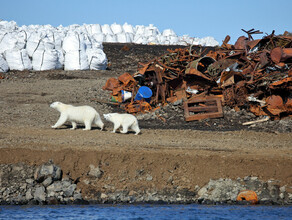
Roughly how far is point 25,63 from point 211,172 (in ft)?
61.4

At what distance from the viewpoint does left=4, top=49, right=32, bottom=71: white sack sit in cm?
2645

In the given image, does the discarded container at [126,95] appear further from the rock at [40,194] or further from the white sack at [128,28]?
the white sack at [128,28]

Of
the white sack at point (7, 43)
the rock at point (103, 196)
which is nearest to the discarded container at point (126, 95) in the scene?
the rock at point (103, 196)

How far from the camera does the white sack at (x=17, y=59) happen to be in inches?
1041

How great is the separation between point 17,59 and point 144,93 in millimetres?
11103

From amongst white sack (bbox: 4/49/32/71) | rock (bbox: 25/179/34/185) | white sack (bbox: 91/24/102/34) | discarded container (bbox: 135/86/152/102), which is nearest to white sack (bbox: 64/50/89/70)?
white sack (bbox: 4/49/32/71)

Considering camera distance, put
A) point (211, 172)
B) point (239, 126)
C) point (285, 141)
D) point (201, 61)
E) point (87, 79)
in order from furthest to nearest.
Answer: point (87, 79) → point (201, 61) → point (239, 126) → point (285, 141) → point (211, 172)

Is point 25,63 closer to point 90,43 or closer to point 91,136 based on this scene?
point 90,43

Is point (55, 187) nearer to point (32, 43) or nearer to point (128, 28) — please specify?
point (32, 43)

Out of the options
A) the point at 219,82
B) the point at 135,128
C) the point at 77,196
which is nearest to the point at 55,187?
the point at 77,196

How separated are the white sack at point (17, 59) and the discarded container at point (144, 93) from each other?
10.7 metres

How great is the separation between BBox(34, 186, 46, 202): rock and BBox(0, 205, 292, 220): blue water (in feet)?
0.93

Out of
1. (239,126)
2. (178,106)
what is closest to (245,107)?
(239,126)

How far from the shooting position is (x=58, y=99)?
20.2 m
